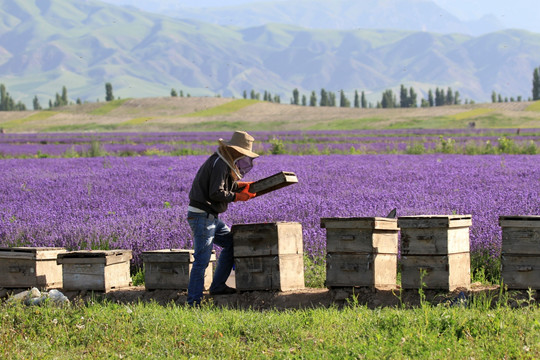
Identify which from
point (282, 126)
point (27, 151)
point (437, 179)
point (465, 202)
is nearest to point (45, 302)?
point (465, 202)

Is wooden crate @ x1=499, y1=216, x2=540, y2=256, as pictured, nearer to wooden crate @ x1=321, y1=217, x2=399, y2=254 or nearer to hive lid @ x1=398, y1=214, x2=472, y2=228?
hive lid @ x1=398, y1=214, x2=472, y2=228

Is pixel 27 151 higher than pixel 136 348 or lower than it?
higher

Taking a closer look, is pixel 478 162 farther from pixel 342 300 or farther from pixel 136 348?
pixel 136 348

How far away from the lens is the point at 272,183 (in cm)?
782

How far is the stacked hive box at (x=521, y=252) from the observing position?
23.4ft

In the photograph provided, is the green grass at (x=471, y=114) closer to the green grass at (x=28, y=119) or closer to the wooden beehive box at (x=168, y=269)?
the green grass at (x=28, y=119)

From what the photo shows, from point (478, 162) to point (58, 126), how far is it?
7500cm

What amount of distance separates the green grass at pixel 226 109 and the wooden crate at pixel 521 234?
3755 inches

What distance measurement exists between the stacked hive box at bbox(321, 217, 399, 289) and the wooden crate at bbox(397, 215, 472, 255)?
264 millimetres

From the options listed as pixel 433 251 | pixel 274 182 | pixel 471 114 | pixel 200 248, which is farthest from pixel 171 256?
pixel 471 114

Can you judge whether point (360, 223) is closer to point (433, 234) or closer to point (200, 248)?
point (433, 234)

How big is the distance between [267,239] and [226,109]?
101 metres

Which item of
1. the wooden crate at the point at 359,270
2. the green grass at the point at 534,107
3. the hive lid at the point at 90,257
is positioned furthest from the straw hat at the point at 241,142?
the green grass at the point at 534,107

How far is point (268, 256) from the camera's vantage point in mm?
8047
